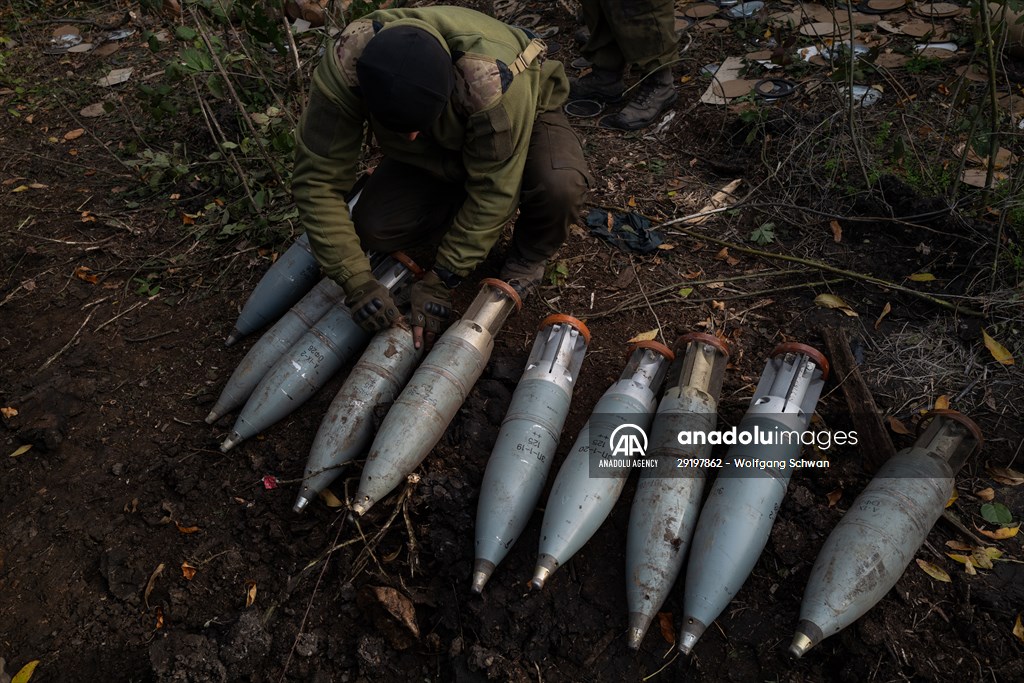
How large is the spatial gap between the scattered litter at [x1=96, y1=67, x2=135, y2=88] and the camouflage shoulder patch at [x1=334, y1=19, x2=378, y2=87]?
4.22 meters

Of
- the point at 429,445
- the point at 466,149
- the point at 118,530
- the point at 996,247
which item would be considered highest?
the point at 466,149

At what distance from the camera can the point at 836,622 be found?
229 centimetres

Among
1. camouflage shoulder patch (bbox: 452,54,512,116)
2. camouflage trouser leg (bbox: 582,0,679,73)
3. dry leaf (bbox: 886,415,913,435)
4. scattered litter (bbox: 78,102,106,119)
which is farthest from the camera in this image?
scattered litter (bbox: 78,102,106,119)

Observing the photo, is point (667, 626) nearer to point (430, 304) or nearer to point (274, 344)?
point (430, 304)

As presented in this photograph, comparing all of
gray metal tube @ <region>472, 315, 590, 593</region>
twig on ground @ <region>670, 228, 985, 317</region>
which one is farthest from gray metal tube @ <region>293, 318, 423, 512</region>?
twig on ground @ <region>670, 228, 985, 317</region>

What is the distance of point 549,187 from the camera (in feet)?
11.1

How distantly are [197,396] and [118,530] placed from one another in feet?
2.43

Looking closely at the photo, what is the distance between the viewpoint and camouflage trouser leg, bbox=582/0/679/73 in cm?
473

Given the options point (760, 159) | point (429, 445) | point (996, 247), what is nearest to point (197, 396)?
point (429, 445)

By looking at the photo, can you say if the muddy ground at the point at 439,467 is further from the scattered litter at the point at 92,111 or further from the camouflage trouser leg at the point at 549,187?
the scattered litter at the point at 92,111

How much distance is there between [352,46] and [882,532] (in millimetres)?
2715

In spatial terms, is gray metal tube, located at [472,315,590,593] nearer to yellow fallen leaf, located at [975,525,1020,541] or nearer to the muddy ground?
the muddy ground

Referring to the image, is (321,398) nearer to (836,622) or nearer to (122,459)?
(122,459)

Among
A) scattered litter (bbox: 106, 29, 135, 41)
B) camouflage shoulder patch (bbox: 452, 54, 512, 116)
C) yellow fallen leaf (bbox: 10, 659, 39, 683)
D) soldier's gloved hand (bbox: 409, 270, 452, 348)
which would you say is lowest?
yellow fallen leaf (bbox: 10, 659, 39, 683)
